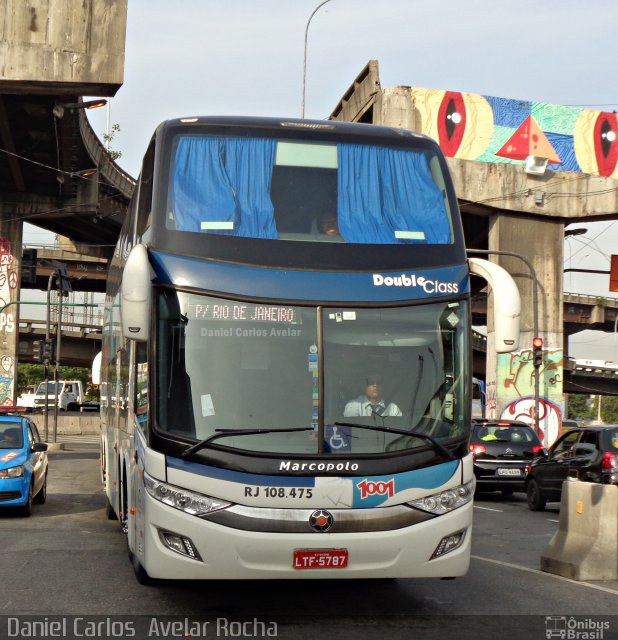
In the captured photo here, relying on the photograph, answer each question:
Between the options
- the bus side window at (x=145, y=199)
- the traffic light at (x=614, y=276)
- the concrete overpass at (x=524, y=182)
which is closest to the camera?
the bus side window at (x=145, y=199)

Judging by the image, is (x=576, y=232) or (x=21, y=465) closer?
(x=21, y=465)

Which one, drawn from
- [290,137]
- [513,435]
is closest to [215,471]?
[290,137]

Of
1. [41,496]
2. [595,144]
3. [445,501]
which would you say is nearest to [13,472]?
[41,496]

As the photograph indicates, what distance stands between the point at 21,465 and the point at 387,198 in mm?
9031

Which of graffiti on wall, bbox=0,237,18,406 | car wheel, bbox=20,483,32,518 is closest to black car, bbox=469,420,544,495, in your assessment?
car wheel, bbox=20,483,32,518

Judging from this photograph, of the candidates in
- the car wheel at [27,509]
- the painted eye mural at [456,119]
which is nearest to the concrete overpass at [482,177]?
the painted eye mural at [456,119]

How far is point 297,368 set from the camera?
8227 millimetres

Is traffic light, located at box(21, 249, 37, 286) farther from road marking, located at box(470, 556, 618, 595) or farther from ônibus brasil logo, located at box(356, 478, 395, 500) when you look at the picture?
ônibus brasil logo, located at box(356, 478, 395, 500)

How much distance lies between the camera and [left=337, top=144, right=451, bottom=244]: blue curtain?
8.89 m

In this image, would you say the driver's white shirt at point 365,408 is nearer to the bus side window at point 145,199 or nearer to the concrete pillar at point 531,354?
the bus side window at point 145,199

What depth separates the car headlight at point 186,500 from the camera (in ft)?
25.8

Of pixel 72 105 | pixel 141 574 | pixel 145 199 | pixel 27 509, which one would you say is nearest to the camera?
pixel 141 574

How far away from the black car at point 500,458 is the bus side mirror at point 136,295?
49.8 feet

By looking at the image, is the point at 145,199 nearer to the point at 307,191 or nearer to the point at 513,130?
the point at 307,191
